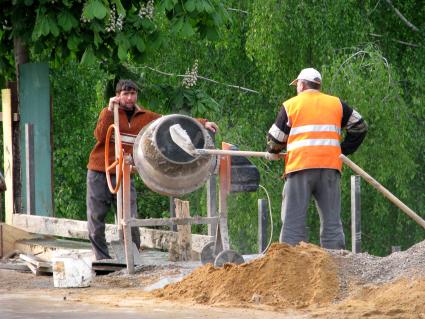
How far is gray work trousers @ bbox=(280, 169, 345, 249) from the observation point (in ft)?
42.4

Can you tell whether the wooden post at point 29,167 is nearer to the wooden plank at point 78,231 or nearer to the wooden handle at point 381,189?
the wooden plank at point 78,231

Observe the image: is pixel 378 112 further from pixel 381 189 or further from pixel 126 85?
pixel 381 189

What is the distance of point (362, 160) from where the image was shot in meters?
22.1

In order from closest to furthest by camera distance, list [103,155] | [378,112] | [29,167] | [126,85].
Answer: [126,85]
[103,155]
[29,167]
[378,112]

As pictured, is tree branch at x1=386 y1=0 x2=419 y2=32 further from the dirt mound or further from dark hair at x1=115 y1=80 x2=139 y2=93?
the dirt mound

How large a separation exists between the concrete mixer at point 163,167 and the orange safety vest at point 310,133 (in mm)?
1087

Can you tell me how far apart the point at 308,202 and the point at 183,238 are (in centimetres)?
249

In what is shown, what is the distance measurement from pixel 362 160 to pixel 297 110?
9.34m

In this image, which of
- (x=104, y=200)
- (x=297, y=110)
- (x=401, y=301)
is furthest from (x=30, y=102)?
(x=401, y=301)

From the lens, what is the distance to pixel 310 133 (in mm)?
12859

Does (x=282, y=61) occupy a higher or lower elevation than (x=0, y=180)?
higher

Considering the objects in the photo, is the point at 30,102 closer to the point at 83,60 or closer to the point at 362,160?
the point at 83,60

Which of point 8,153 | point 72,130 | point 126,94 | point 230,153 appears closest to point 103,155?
point 126,94

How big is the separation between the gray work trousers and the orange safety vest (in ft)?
0.31
